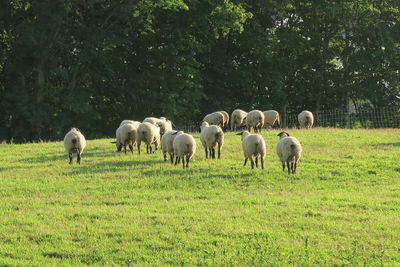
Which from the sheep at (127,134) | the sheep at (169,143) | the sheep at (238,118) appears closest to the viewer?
the sheep at (169,143)

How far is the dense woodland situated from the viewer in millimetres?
33562

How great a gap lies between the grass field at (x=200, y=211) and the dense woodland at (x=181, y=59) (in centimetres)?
1320

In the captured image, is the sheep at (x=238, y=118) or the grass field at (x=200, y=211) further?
the sheep at (x=238, y=118)

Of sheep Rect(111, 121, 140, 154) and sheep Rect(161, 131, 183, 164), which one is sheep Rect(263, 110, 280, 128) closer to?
sheep Rect(111, 121, 140, 154)

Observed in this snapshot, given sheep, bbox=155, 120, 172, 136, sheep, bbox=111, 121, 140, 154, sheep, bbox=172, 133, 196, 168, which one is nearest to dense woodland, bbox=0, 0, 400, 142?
sheep, bbox=155, 120, 172, 136

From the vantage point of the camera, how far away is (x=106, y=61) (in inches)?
1425

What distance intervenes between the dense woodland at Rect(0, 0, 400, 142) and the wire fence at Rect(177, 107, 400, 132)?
105 centimetres

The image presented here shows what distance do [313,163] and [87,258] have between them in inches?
430

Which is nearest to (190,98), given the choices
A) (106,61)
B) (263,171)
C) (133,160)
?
(106,61)

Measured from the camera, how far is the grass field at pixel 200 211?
967 centimetres

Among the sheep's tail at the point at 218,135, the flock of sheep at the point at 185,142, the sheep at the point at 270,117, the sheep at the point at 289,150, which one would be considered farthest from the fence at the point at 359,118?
the sheep at the point at 289,150

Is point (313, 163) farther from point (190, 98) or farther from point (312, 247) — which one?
point (190, 98)

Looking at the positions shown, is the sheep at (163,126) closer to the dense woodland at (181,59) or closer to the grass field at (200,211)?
the grass field at (200,211)

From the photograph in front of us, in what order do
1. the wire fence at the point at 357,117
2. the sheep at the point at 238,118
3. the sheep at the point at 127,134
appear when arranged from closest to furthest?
the sheep at the point at 127,134
the sheep at the point at 238,118
the wire fence at the point at 357,117
